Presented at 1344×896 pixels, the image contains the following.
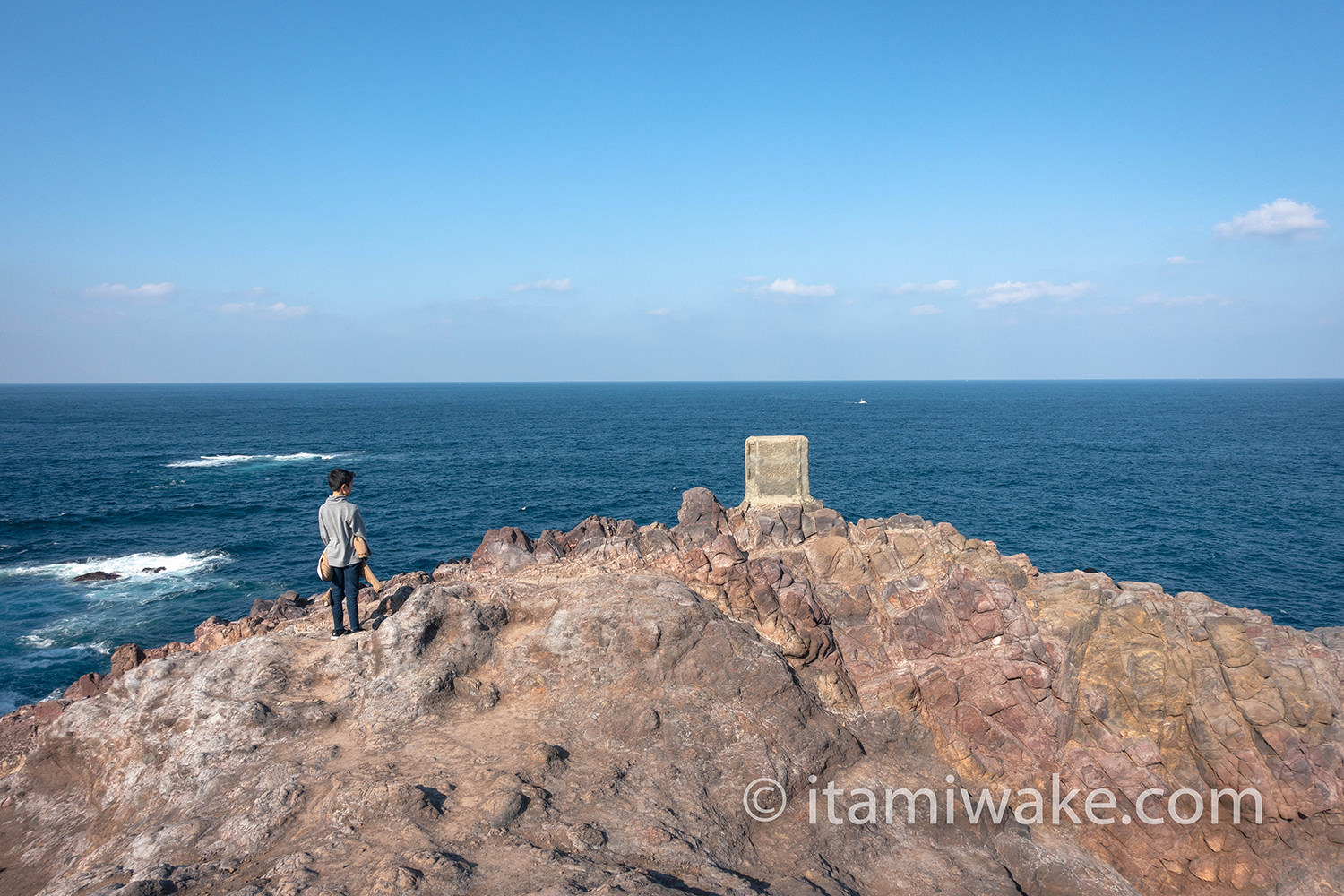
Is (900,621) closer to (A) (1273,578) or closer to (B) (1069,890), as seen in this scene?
(B) (1069,890)

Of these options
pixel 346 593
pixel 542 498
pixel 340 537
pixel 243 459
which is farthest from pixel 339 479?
pixel 243 459

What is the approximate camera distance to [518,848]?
9469 mm

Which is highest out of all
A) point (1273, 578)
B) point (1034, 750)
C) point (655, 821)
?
point (655, 821)

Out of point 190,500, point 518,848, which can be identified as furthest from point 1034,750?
point 190,500

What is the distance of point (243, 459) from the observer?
83875mm

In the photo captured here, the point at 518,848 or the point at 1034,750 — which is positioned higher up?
the point at 518,848

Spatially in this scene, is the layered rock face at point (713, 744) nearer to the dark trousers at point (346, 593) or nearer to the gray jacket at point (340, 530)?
the dark trousers at point (346, 593)

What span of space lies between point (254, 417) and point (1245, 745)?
16456cm

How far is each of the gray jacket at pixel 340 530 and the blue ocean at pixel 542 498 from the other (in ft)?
67.1

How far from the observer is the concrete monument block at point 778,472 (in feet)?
73.5

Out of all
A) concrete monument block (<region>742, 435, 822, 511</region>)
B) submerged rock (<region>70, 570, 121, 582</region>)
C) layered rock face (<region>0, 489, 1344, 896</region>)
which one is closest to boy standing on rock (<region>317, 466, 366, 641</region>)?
layered rock face (<region>0, 489, 1344, 896</region>)

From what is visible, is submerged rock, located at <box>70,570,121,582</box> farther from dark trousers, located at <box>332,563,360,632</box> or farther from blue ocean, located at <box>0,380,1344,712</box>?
dark trousers, located at <box>332,563,360,632</box>

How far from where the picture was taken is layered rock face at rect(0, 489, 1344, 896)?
9969mm

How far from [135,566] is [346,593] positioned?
119 feet
